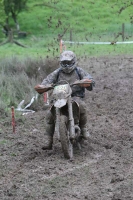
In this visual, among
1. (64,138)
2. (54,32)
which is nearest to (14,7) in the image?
(54,32)

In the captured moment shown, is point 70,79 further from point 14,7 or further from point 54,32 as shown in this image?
point 14,7

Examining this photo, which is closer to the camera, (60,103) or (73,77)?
(60,103)

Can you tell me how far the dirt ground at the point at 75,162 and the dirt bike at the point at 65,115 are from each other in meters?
0.27

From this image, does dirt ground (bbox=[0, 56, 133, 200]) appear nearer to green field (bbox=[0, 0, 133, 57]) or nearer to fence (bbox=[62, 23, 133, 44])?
fence (bbox=[62, 23, 133, 44])

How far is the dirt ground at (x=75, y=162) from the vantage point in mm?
5515

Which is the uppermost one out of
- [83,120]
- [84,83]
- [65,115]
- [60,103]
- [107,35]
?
[107,35]

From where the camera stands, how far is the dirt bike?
662 centimetres

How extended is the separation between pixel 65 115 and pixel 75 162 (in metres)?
0.72

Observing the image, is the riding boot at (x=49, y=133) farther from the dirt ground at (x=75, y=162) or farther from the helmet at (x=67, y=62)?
the helmet at (x=67, y=62)

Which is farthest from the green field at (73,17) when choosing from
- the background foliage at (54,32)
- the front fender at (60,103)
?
the front fender at (60,103)

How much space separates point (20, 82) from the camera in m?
12.4

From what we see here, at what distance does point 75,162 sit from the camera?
6.66m

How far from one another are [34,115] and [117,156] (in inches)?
147

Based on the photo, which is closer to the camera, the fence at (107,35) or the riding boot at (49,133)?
the riding boot at (49,133)
